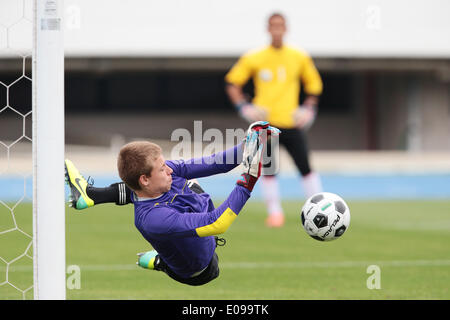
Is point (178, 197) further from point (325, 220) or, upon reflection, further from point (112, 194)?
point (325, 220)

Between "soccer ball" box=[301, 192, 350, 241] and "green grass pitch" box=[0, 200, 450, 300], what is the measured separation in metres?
0.83

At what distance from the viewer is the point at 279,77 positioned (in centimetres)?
994

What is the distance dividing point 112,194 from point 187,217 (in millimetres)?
879

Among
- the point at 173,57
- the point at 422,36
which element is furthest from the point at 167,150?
the point at 422,36

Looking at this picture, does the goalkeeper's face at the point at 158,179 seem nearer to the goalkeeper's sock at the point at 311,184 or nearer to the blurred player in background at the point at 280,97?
the blurred player in background at the point at 280,97

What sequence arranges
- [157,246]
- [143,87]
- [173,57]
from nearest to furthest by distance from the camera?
[157,246] < [173,57] < [143,87]

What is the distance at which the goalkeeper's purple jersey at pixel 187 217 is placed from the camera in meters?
4.16

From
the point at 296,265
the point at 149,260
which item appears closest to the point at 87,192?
the point at 149,260

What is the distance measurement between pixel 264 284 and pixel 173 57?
741 inches

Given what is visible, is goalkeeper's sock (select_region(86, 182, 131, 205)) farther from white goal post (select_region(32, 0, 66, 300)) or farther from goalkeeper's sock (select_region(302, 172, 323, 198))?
goalkeeper's sock (select_region(302, 172, 323, 198))

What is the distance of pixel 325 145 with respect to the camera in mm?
27734

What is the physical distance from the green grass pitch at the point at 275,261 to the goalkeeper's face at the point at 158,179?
1575mm

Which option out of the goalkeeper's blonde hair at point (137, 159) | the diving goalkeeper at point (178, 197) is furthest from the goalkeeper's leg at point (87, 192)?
the goalkeeper's blonde hair at point (137, 159)

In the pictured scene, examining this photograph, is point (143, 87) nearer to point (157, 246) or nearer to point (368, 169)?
point (368, 169)
